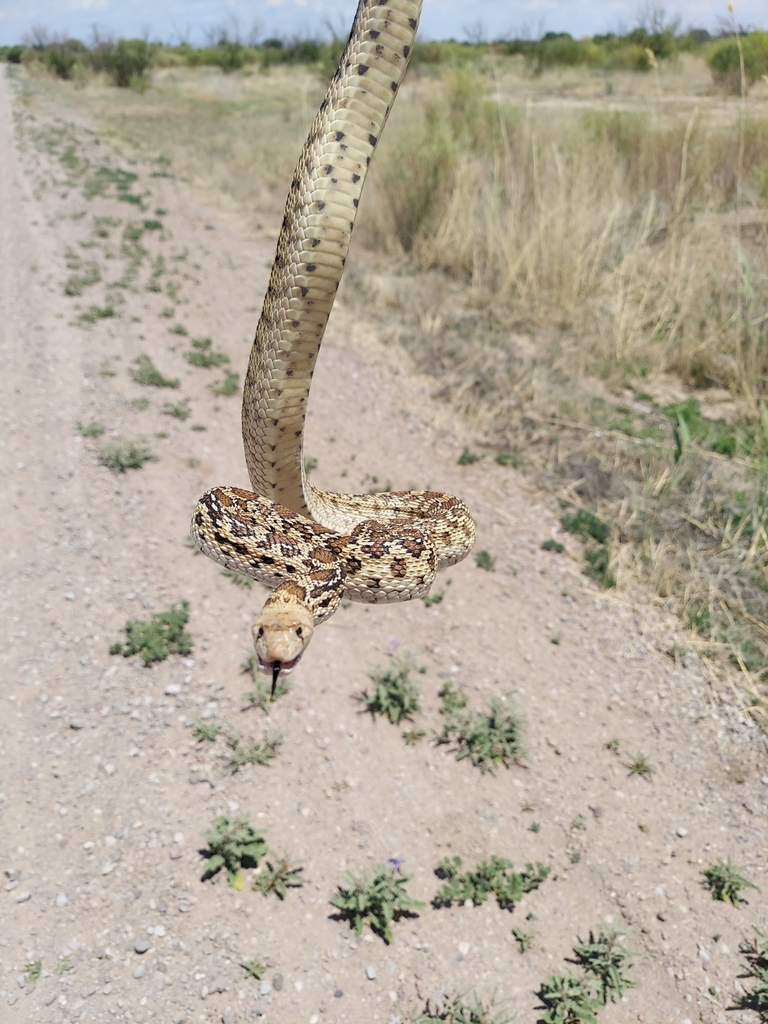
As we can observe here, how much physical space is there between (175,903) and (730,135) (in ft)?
39.4

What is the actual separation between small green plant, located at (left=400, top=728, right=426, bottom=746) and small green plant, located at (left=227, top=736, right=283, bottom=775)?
2.81 feet

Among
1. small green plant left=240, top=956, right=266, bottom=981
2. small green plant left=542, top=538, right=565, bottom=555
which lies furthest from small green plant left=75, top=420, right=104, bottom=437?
small green plant left=240, top=956, right=266, bottom=981

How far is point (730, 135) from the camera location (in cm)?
1081

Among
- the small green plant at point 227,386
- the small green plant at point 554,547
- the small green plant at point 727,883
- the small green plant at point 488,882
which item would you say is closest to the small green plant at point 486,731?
the small green plant at point 488,882

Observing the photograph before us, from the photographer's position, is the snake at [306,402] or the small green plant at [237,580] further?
the small green plant at [237,580]

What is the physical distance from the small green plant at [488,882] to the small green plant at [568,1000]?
0.47 meters

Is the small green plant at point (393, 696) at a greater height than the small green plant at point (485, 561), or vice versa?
the small green plant at point (485, 561)

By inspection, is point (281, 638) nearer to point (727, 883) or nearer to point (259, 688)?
point (727, 883)

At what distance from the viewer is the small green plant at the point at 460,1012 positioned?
3.57 meters

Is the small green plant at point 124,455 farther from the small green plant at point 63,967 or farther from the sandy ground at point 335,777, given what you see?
the small green plant at point 63,967

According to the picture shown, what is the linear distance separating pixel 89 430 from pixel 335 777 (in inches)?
213

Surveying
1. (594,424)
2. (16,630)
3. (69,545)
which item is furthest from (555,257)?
(16,630)

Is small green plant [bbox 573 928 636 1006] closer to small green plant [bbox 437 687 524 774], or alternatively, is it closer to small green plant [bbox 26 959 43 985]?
small green plant [bbox 437 687 524 774]

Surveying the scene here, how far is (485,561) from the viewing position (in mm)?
6609
